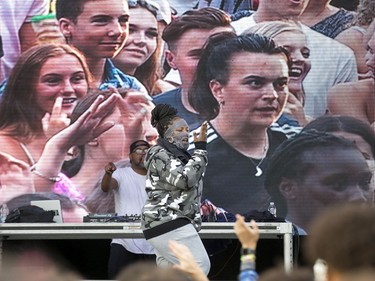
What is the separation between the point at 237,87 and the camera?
809 centimetres

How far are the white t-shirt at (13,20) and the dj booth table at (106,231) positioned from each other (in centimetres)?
136

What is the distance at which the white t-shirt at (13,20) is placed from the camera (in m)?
8.20

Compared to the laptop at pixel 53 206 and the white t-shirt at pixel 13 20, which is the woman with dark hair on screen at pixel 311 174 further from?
the white t-shirt at pixel 13 20

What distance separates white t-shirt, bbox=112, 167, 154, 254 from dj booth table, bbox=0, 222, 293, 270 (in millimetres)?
255

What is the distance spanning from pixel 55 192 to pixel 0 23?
1.47 m

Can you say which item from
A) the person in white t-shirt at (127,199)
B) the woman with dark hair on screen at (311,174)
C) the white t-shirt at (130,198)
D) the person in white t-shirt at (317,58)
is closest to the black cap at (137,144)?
the person in white t-shirt at (127,199)

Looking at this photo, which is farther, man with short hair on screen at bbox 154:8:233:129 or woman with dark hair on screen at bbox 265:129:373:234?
man with short hair on screen at bbox 154:8:233:129

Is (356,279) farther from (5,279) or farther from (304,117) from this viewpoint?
(304,117)

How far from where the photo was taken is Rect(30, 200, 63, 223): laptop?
771 centimetres

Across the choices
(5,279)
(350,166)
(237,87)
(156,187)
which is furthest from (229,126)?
(5,279)

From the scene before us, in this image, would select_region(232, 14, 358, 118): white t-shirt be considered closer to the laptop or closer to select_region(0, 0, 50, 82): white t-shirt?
select_region(0, 0, 50, 82): white t-shirt

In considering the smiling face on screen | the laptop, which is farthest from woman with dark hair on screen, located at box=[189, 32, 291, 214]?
the laptop

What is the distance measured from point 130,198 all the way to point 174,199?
85.0 inches

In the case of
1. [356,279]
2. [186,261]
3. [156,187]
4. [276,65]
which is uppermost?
[356,279]
